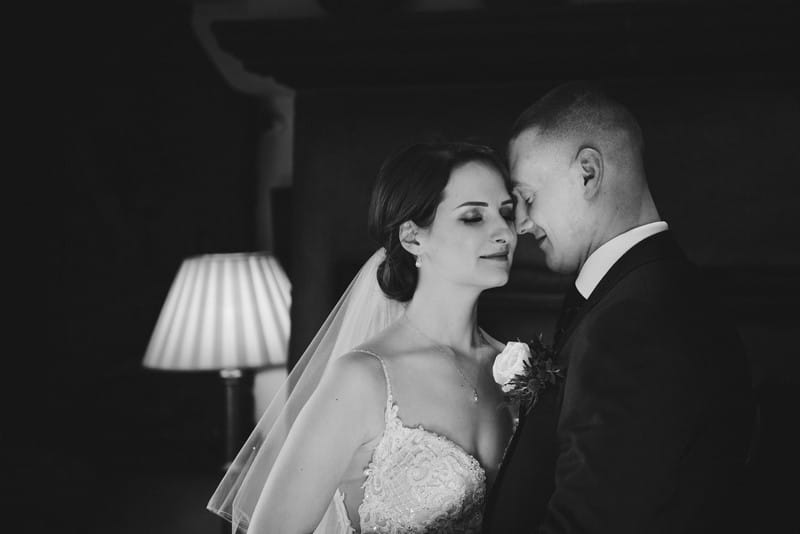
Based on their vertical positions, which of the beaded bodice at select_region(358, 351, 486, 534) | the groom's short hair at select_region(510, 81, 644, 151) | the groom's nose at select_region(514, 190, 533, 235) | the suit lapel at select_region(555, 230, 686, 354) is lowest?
the beaded bodice at select_region(358, 351, 486, 534)

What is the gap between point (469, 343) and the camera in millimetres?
2260

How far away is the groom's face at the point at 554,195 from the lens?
1719mm

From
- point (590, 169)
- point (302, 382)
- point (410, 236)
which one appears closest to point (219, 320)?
point (302, 382)

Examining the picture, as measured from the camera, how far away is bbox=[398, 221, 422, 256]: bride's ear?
2.13 m

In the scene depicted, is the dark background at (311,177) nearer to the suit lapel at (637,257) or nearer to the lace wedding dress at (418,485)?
the lace wedding dress at (418,485)

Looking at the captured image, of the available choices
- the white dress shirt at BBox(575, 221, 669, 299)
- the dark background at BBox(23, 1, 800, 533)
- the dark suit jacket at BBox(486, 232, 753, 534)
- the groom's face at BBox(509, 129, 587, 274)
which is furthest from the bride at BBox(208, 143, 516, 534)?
the dark background at BBox(23, 1, 800, 533)

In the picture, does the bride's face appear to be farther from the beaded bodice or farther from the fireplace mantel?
the fireplace mantel

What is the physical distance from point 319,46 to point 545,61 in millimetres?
909

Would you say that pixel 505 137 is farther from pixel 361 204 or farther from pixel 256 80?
pixel 256 80

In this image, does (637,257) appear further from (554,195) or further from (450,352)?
(450,352)

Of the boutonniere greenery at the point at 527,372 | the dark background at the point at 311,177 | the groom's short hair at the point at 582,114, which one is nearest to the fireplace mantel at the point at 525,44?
the dark background at the point at 311,177

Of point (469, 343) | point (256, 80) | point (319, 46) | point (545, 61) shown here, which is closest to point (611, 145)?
point (469, 343)

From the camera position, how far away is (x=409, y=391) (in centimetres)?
Answer: 204

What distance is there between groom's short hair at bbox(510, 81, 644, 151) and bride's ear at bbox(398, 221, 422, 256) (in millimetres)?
513
